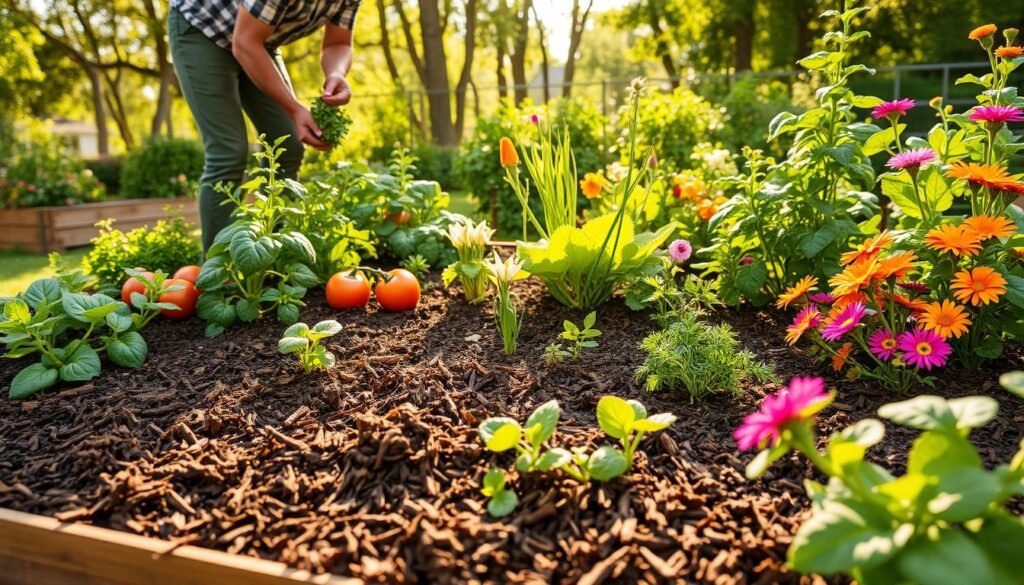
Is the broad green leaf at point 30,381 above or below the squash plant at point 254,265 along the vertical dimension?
below

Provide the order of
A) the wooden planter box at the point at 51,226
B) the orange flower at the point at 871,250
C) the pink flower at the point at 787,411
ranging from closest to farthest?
1. the pink flower at the point at 787,411
2. the orange flower at the point at 871,250
3. the wooden planter box at the point at 51,226

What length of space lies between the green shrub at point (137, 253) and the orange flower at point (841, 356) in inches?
111

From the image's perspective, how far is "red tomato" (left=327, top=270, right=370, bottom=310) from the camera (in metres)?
2.85

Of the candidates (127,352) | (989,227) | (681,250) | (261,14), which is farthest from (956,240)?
(261,14)

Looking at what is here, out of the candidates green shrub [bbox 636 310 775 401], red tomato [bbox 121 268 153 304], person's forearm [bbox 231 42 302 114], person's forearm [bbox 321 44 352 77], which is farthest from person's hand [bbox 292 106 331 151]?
green shrub [bbox 636 310 775 401]

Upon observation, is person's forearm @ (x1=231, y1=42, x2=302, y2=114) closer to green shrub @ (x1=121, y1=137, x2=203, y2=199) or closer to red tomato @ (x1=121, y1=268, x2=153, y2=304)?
red tomato @ (x1=121, y1=268, x2=153, y2=304)

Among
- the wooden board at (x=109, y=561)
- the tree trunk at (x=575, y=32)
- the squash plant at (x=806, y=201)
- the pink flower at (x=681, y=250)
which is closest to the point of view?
the wooden board at (x=109, y=561)

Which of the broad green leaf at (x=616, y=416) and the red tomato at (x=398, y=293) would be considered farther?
the red tomato at (x=398, y=293)

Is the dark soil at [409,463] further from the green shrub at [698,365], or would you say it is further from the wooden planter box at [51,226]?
the wooden planter box at [51,226]

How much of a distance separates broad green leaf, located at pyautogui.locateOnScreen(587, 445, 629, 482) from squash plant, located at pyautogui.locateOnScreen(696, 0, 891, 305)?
1.23m

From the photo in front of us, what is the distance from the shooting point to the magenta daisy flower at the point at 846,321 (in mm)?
1858

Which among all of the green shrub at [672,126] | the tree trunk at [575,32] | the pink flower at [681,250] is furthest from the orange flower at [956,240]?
the tree trunk at [575,32]

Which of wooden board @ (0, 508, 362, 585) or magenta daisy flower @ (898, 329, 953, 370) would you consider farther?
magenta daisy flower @ (898, 329, 953, 370)

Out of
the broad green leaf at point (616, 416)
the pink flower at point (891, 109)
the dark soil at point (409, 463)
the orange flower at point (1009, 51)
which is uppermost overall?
the orange flower at point (1009, 51)
